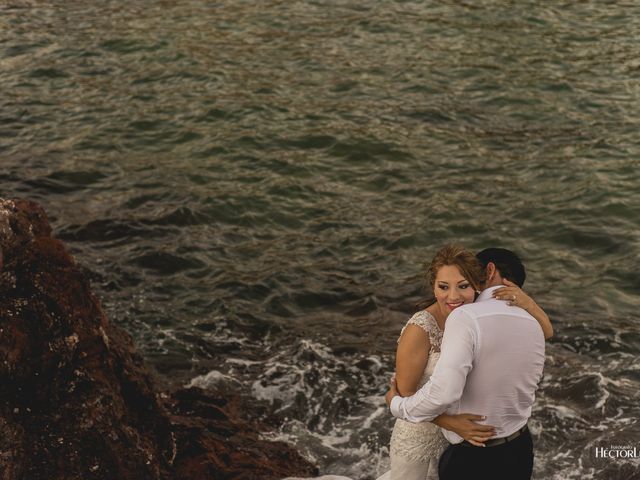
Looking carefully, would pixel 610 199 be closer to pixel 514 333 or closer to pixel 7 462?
pixel 514 333

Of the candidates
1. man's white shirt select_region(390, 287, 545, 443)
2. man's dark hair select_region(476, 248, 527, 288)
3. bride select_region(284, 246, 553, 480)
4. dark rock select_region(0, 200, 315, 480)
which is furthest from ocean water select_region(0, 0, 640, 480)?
man's dark hair select_region(476, 248, 527, 288)

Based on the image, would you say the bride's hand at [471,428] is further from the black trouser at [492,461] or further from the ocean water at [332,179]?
the ocean water at [332,179]

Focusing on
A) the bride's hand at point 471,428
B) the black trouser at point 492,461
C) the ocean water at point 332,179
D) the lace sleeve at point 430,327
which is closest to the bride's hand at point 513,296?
the lace sleeve at point 430,327

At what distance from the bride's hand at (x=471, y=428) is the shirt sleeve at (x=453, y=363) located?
195mm

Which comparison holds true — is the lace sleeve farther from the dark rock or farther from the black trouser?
the dark rock

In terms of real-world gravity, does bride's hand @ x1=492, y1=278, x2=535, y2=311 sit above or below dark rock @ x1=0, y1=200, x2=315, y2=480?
above

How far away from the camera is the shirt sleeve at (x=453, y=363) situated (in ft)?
17.0

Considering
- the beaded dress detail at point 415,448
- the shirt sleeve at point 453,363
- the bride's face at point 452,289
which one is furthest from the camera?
the beaded dress detail at point 415,448

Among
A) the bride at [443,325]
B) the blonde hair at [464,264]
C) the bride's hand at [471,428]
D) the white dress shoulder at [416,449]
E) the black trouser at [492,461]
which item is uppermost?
the blonde hair at [464,264]

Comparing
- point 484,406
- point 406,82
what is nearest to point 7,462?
point 484,406

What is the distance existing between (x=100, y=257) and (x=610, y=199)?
6847 millimetres

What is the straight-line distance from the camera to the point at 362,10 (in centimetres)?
2023

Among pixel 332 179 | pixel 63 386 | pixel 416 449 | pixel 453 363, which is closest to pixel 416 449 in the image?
pixel 416 449

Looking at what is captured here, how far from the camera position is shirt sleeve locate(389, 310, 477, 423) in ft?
17.0
